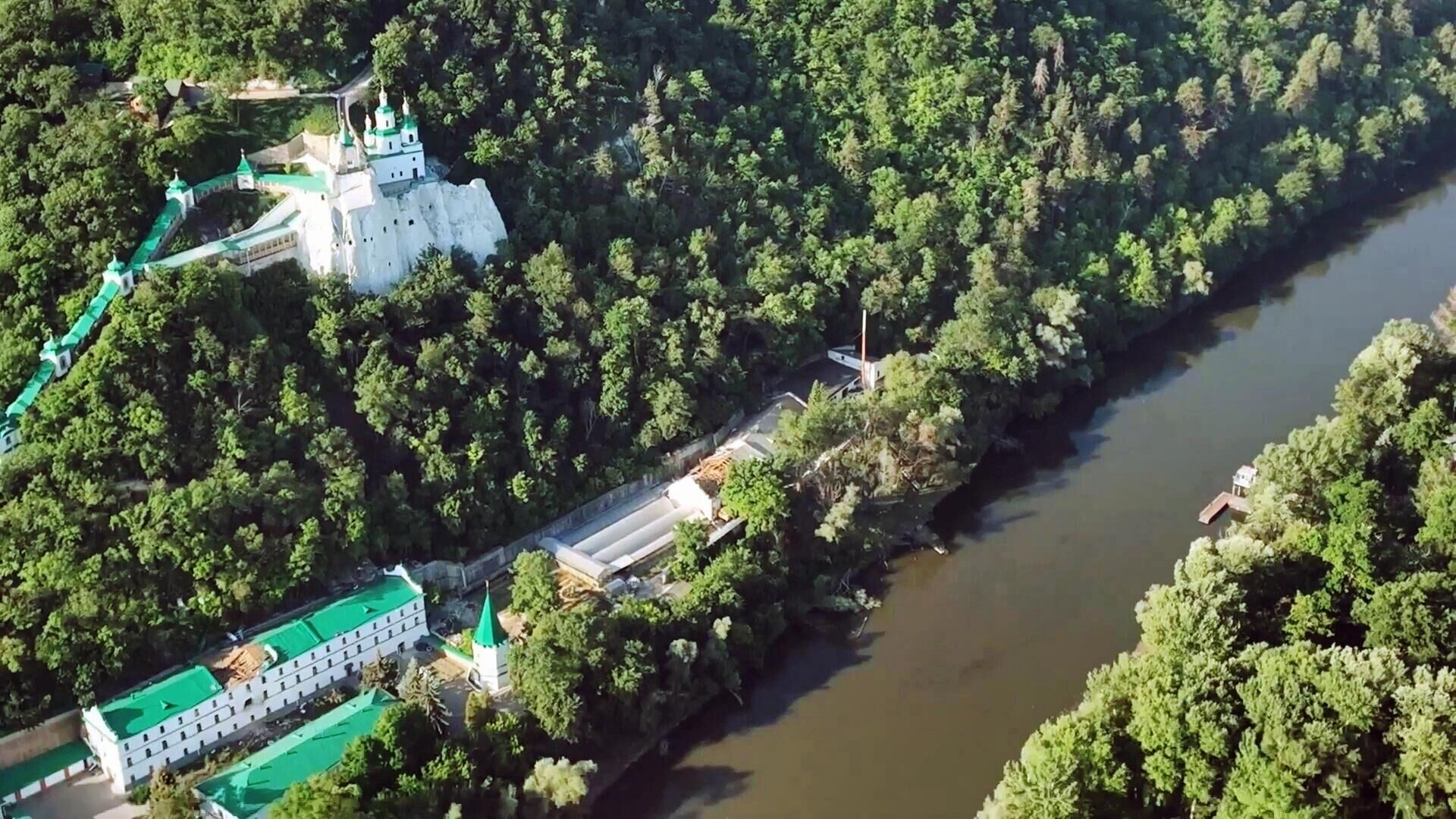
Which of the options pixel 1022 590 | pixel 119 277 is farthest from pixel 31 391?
pixel 1022 590

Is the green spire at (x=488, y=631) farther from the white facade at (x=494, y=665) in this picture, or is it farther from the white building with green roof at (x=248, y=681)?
the white building with green roof at (x=248, y=681)

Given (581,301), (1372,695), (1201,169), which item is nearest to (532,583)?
(581,301)

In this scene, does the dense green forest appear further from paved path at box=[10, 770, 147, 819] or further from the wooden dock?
paved path at box=[10, 770, 147, 819]

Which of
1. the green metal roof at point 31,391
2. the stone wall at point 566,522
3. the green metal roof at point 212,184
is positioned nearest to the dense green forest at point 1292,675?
the stone wall at point 566,522

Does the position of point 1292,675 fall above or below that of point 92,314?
below

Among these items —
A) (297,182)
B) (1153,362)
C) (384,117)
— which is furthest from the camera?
(1153,362)

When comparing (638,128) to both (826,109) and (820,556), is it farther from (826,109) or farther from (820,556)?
(820,556)

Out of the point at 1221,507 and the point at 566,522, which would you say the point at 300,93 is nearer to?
the point at 566,522
